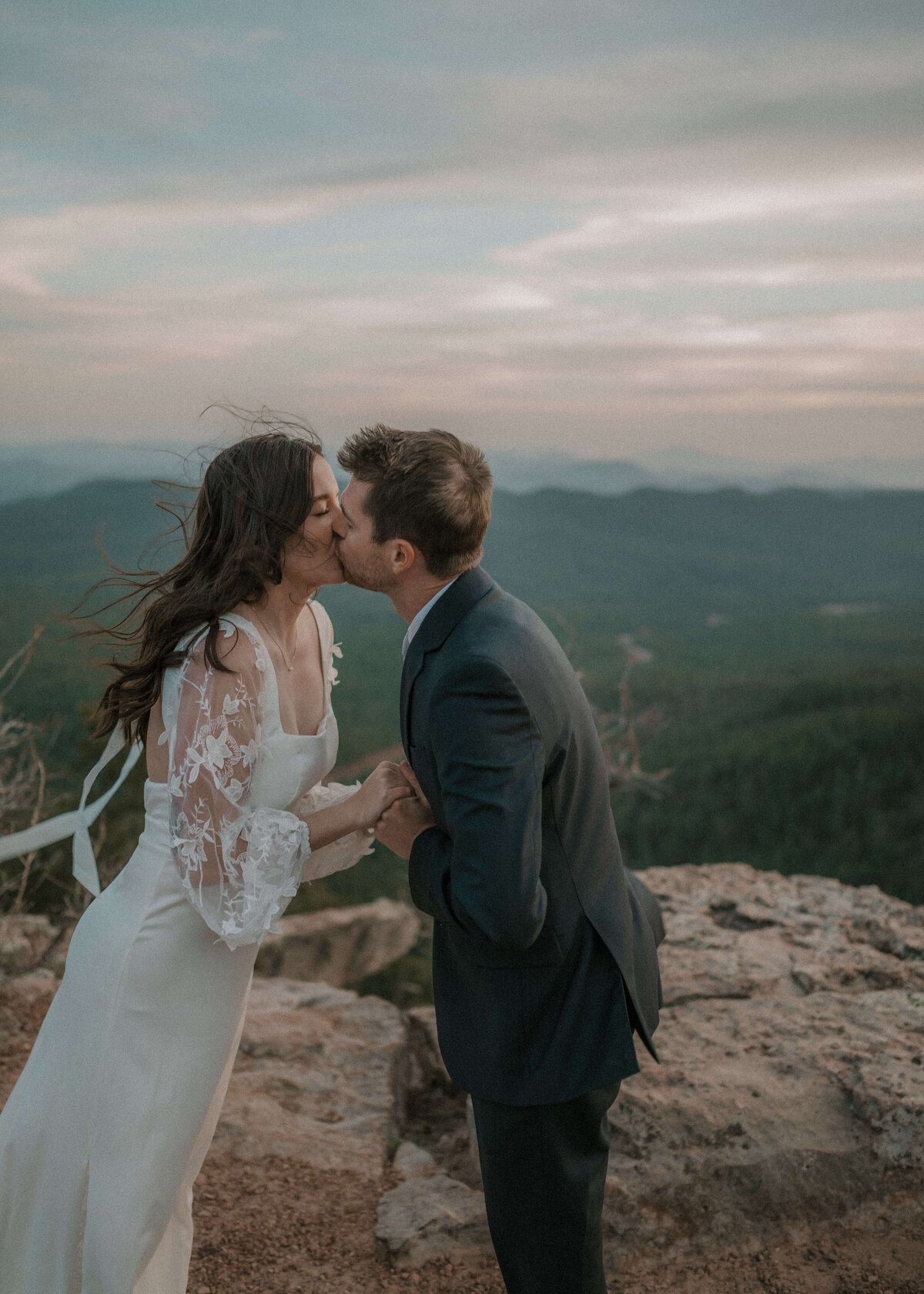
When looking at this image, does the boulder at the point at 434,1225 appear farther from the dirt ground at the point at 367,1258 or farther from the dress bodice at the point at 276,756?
the dress bodice at the point at 276,756

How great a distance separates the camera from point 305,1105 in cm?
449

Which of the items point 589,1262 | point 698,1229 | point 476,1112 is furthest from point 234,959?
point 698,1229

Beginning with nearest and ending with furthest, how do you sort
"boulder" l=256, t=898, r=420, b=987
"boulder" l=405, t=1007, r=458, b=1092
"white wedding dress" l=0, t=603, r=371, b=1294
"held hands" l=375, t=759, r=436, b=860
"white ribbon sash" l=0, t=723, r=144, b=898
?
"held hands" l=375, t=759, r=436, b=860
"white wedding dress" l=0, t=603, r=371, b=1294
"white ribbon sash" l=0, t=723, r=144, b=898
"boulder" l=405, t=1007, r=458, b=1092
"boulder" l=256, t=898, r=420, b=987

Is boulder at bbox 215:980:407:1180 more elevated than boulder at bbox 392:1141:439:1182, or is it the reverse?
boulder at bbox 392:1141:439:1182

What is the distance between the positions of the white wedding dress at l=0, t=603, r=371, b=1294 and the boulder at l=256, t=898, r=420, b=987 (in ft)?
39.6

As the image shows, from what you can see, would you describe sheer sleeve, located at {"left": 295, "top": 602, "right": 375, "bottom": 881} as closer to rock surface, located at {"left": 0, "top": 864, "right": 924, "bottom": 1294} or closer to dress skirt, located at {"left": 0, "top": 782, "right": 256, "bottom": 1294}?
dress skirt, located at {"left": 0, "top": 782, "right": 256, "bottom": 1294}

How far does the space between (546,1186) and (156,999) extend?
119 centimetres

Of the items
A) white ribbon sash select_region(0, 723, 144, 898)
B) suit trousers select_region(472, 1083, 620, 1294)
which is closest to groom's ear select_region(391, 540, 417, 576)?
white ribbon sash select_region(0, 723, 144, 898)

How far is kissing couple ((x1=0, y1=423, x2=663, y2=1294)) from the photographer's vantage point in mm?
2172

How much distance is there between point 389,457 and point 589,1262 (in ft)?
7.21

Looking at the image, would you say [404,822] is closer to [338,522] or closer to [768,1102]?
[338,522]

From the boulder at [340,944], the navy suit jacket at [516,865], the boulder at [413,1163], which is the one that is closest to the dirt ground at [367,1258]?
the boulder at [413,1163]

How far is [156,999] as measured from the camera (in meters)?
2.62

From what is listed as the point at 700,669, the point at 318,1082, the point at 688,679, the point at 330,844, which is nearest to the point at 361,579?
the point at 330,844
